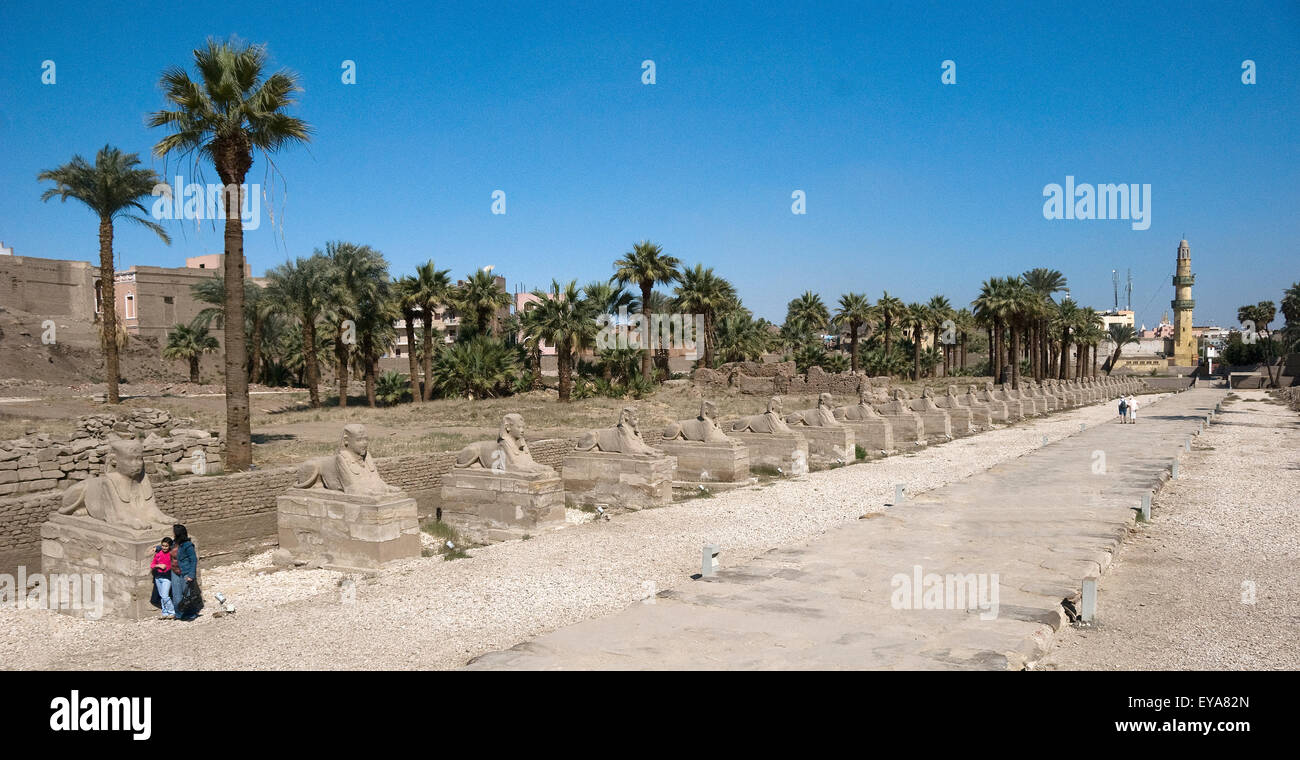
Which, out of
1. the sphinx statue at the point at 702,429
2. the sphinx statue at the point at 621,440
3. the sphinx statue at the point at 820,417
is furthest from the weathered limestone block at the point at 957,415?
the sphinx statue at the point at 621,440

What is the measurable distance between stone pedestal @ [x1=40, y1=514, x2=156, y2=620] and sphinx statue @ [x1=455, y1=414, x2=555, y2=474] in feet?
14.9

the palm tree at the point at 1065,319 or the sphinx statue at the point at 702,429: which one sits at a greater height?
the palm tree at the point at 1065,319

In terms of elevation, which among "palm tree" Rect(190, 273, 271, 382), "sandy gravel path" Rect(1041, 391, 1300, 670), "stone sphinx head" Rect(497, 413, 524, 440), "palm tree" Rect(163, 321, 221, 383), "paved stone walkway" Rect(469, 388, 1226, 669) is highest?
"palm tree" Rect(190, 273, 271, 382)

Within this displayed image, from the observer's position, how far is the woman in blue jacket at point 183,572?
7227 millimetres

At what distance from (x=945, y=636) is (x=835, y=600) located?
1.13 meters

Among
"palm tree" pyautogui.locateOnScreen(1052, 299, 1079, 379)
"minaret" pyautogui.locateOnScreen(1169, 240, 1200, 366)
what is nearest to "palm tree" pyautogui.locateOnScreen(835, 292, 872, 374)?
"palm tree" pyautogui.locateOnScreen(1052, 299, 1079, 379)

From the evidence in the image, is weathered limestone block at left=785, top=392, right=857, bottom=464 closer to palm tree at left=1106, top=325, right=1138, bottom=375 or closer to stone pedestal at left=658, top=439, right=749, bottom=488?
stone pedestal at left=658, top=439, right=749, bottom=488

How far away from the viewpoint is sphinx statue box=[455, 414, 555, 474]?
37.4ft

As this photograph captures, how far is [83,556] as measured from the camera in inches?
312

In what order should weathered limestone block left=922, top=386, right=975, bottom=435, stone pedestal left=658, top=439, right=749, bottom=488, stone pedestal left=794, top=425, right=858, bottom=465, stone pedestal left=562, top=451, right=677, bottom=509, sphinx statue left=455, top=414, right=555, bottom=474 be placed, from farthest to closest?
1. weathered limestone block left=922, top=386, right=975, bottom=435
2. stone pedestal left=794, top=425, right=858, bottom=465
3. stone pedestal left=658, top=439, right=749, bottom=488
4. stone pedestal left=562, top=451, right=677, bottom=509
5. sphinx statue left=455, top=414, right=555, bottom=474

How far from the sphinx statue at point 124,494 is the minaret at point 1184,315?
11232cm

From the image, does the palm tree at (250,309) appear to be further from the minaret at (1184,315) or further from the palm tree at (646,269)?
the minaret at (1184,315)

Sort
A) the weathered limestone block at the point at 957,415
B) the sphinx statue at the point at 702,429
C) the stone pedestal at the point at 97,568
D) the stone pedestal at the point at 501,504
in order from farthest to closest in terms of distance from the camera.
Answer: the weathered limestone block at the point at 957,415 < the sphinx statue at the point at 702,429 < the stone pedestal at the point at 501,504 < the stone pedestal at the point at 97,568
